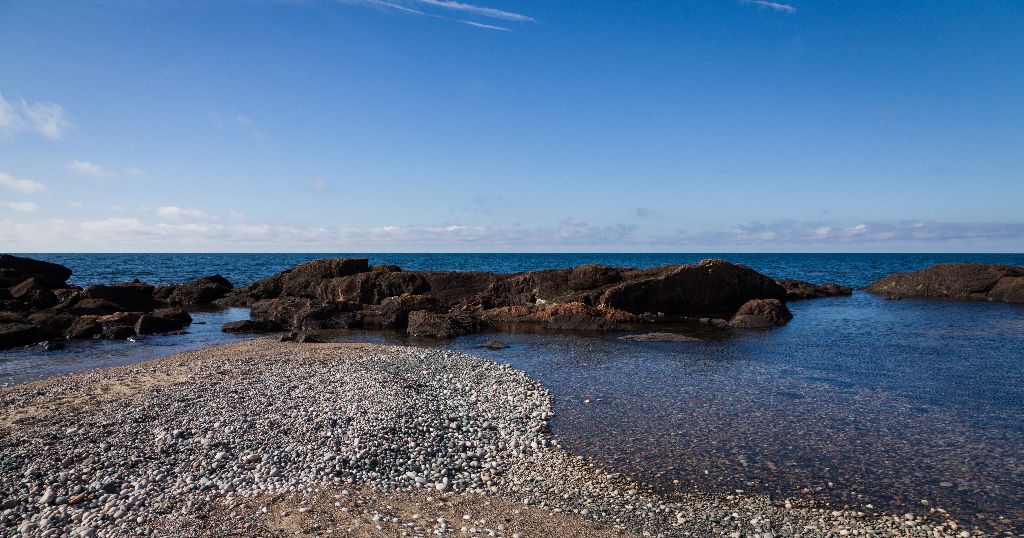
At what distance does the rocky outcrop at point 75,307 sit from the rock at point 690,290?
2058 cm

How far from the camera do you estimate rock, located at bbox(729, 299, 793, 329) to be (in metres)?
25.0

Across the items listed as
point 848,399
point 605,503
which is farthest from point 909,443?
point 605,503

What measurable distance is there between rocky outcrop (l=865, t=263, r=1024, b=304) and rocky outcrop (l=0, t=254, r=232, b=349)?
149 feet

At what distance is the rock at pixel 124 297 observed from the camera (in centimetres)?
2798

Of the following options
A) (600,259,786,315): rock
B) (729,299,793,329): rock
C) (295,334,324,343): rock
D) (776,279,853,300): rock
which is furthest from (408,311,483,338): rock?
Result: (776,279,853,300): rock

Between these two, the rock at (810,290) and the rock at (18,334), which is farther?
the rock at (810,290)

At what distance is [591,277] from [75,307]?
23.8 metres

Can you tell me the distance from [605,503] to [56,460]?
26.8 feet

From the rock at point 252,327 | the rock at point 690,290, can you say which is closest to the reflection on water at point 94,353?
the rock at point 252,327

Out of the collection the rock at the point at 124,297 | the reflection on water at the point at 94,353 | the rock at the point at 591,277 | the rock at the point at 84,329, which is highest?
the rock at the point at 591,277

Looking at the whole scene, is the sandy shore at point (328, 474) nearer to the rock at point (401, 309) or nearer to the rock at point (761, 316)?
the rock at point (401, 309)

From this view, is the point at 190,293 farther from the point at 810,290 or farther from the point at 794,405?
the point at 810,290

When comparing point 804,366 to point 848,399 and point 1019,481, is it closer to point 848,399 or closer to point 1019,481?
point 848,399

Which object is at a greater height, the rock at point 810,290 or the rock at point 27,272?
the rock at point 27,272
